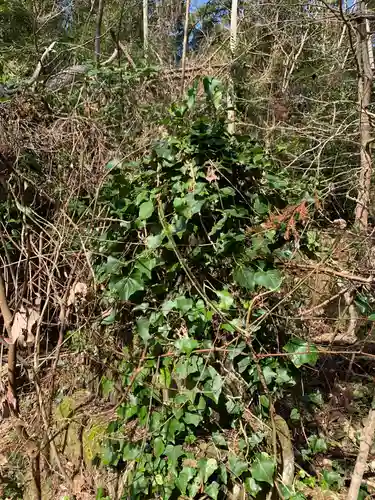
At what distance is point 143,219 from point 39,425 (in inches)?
60.3

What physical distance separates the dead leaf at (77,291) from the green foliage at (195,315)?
16.4 inches

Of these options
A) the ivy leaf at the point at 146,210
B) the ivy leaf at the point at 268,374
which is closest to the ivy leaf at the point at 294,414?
the ivy leaf at the point at 268,374

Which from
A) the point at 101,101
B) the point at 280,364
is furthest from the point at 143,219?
the point at 101,101

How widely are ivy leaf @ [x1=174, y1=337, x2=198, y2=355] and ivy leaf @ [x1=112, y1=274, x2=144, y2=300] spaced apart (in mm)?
343

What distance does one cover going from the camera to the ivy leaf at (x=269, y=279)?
2266 millimetres

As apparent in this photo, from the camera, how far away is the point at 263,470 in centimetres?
219

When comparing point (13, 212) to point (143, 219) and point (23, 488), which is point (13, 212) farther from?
point (23, 488)

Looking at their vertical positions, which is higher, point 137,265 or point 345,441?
point 137,265

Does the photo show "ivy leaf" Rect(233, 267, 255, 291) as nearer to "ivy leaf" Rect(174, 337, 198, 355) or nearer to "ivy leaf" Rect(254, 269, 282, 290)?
"ivy leaf" Rect(254, 269, 282, 290)

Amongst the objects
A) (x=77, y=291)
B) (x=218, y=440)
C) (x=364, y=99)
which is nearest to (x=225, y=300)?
(x=218, y=440)

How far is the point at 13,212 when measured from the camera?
330cm

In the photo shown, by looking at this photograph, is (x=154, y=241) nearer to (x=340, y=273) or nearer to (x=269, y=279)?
(x=269, y=279)

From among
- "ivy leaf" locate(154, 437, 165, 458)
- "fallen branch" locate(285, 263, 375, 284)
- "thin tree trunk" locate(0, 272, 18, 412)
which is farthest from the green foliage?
"thin tree trunk" locate(0, 272, 18, 412)

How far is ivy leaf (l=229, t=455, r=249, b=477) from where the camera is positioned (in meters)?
2.22
